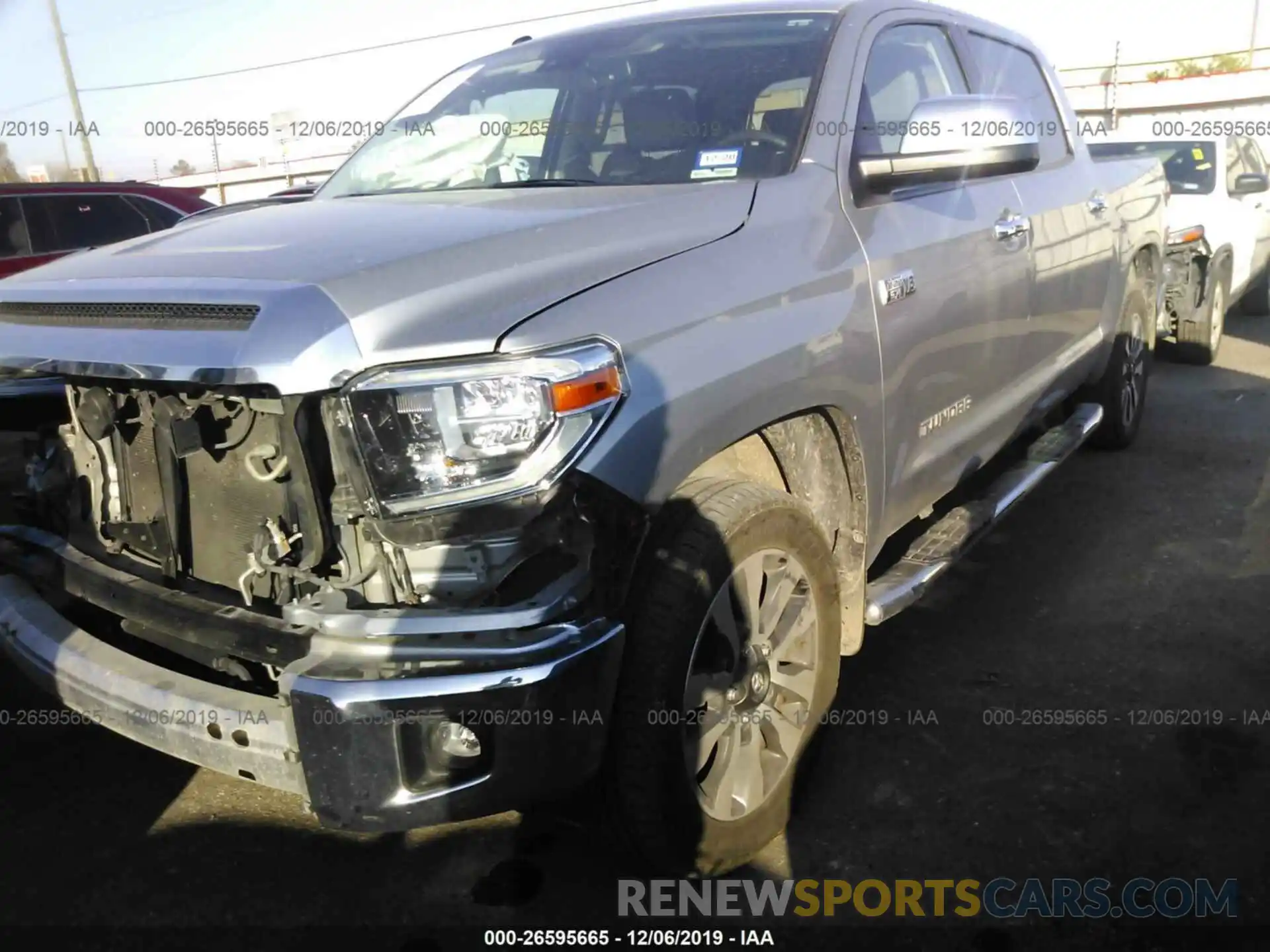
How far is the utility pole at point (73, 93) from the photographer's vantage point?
25.2 m

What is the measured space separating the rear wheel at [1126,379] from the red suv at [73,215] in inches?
248

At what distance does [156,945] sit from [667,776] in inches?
47.9

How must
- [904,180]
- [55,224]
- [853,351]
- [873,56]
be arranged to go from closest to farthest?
[853,351]
[904,180]
[873,56]
[55,224]

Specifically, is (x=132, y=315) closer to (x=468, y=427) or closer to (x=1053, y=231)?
(x=468, y=427)

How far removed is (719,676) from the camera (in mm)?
2357

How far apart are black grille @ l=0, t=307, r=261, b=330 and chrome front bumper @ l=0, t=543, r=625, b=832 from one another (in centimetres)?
57

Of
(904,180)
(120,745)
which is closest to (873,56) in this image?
(904,180)

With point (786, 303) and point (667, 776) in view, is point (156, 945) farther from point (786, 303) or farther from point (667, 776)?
point (786, 303)

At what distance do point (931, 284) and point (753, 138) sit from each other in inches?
25.7

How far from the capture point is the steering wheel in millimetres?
2748

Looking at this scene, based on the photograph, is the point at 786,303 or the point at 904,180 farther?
the point at 904,180

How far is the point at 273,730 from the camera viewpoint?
1882 millimetres

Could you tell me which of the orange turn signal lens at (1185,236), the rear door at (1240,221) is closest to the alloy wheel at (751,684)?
the orange turn signal lens at (1185,236)

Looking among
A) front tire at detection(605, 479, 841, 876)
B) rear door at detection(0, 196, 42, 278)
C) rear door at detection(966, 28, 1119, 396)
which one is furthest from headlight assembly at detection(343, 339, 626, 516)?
rear door at detection(0, 196, 42, 278)
